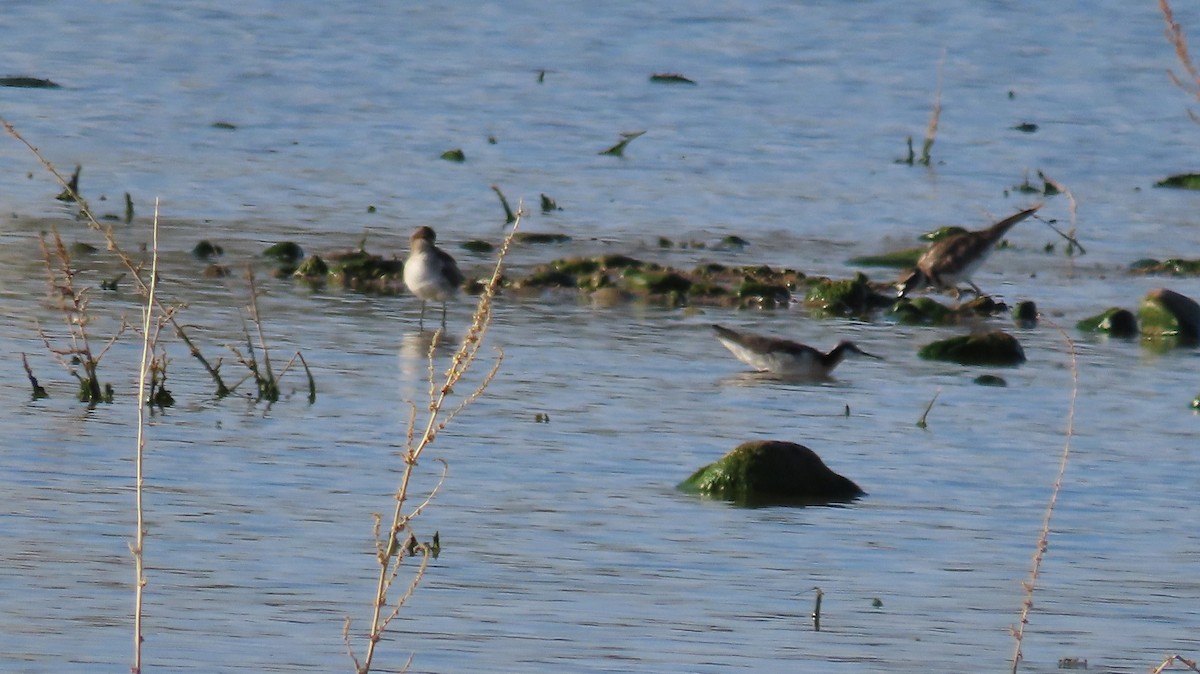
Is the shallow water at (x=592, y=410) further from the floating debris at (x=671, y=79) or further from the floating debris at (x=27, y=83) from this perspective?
Result: the floating debris at (x=671, y=79)

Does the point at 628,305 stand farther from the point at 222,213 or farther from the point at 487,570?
the point at 487,570

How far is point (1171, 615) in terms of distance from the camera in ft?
26.7

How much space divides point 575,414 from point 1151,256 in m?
9.01

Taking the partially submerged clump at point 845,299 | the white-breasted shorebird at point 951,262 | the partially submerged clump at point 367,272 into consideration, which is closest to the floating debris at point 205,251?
the partially submerged clump at point 367,272

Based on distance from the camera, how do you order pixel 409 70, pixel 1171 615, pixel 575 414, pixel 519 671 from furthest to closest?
pixel 409 70 < pixel 575 414 < pixel 1171 615 < pixel 519 671

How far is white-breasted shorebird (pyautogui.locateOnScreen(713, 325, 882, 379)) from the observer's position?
1312 centimetres

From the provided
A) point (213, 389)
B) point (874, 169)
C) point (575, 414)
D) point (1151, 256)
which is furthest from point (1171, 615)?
point (874, 169)

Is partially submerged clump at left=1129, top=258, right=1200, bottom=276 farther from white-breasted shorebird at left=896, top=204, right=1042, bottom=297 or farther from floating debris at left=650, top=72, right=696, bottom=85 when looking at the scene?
floating debris at left=650, top=72, right=696, bottom=85

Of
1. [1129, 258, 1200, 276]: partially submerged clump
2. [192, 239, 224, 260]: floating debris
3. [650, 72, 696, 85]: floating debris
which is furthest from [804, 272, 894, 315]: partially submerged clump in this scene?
[650, 72, 696, 85]: floating debris

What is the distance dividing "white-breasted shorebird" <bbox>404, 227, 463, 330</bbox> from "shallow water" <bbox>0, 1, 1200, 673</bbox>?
0.28 metres

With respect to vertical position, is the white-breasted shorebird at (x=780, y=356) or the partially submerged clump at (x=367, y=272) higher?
the white-breasted shorebird at (x=780, y=356)

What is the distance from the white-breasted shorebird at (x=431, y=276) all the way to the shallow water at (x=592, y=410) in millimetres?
281

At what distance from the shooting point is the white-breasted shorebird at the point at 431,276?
1453 centimetres

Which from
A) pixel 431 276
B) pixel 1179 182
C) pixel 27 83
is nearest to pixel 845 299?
pixel 431 276
